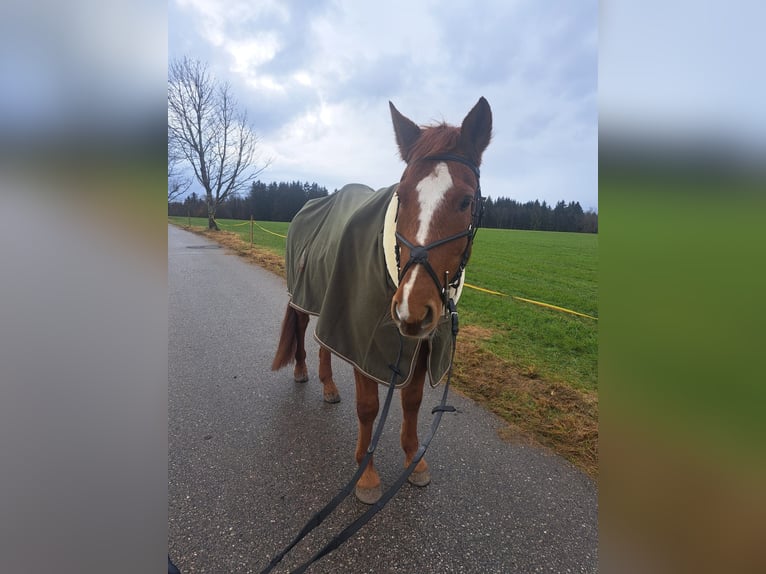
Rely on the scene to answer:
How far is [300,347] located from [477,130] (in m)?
2.93

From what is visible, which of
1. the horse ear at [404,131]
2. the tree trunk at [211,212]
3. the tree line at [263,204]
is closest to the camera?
the horse ear at [404,131]

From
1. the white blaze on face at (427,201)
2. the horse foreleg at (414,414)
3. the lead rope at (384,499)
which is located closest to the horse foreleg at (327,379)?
the horse foreleg at (414,414)

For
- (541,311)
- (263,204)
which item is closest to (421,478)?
(541,311)

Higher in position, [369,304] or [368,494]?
[369,304]

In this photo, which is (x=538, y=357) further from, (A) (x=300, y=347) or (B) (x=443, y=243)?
(B) (x=443, y=243)

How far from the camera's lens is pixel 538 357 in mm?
4316

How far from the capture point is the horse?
162 centimetres

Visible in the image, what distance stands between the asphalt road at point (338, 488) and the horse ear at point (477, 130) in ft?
6.98

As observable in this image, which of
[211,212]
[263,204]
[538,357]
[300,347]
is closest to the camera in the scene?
[300,347]

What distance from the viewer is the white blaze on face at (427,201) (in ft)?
5.16

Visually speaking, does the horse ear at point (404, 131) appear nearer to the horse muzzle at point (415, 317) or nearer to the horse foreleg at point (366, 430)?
the horse muzzle at point (415, 317)

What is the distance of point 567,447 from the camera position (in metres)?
2.67
